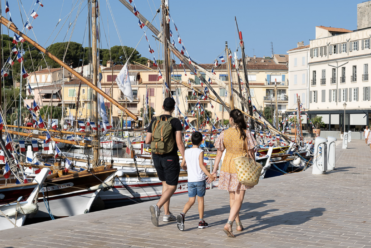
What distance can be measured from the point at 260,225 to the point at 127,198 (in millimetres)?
8710

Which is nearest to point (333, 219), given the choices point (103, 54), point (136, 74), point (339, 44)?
point (339, 44)

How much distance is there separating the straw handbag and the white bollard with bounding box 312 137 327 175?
869 cm

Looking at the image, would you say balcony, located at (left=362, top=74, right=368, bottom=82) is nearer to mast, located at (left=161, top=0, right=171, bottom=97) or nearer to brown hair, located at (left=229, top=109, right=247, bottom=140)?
mast, located at (left=161, top=0, right=171, bottom=97)

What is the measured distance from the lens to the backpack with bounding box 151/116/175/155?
7.18 metres

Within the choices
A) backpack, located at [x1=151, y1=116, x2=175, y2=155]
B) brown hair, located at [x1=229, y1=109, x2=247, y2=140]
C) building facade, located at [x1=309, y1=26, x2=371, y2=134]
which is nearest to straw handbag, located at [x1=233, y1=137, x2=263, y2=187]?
brown hair, located at [x1=229, y1=109, x2=247, y2=140]

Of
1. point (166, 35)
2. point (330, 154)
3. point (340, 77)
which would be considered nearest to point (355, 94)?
point (340, 77)

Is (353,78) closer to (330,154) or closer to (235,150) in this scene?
(330,154)

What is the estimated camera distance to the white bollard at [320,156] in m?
15.0

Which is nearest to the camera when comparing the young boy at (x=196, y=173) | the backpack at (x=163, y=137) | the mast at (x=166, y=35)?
the backpack at (x=163, y=137)

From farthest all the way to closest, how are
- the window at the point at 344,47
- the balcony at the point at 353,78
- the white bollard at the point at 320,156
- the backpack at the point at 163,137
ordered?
the window at the point at 344,47 < the balcony at the point at 353,78 < the white bollard at the point at 320,156 < the backpack at the point at 163,137

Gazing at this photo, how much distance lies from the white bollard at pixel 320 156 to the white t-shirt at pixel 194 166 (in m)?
8.35

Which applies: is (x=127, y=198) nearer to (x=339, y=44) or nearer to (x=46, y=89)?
(x=339, y=44)

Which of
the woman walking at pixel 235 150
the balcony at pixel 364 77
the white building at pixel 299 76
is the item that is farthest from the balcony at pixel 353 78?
the woman walking at pixel 235 150

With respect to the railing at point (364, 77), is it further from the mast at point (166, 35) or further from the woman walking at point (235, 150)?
the woman walking at point (235, 150)
